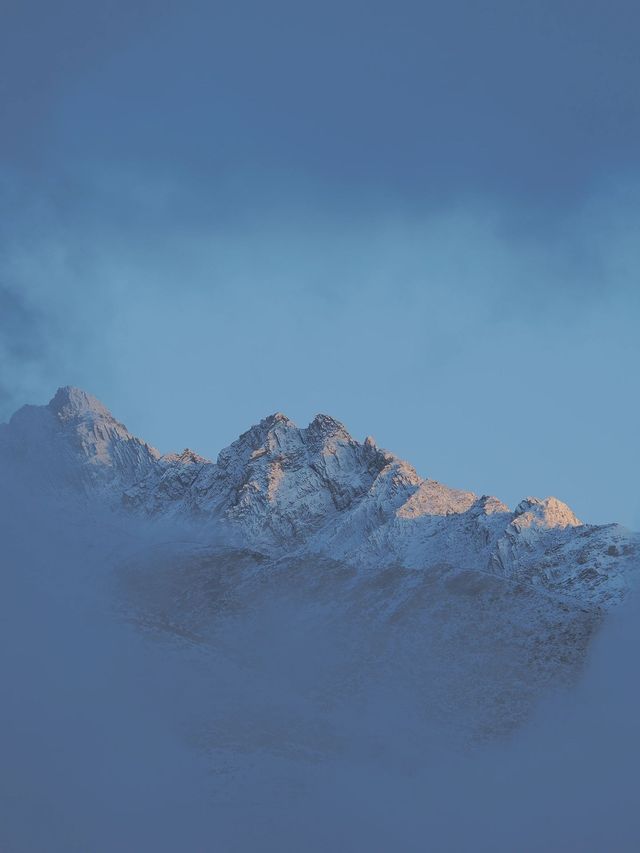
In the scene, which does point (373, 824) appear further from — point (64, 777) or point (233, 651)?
point (233, 651)

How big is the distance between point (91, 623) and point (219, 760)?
48095 millimetres

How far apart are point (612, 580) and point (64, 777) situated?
99527 mm

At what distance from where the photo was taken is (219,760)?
14925 cm

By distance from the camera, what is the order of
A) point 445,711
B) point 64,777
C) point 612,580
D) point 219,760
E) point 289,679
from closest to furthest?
point 64,777
point 219,760
point 445,711
point 289,679
point 612,580

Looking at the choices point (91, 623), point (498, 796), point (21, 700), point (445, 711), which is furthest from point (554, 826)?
point (91, 623)

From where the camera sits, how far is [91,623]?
190 meters

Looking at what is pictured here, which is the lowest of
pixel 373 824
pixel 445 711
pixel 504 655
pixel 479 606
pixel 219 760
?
pixel 373 824

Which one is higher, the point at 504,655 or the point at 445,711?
the point at 504,655

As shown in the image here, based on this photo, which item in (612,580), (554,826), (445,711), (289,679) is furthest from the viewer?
(612,580)

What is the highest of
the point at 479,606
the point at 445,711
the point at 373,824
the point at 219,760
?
the point at 479,606

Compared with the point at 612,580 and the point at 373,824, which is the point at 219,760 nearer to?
the point at 373,824

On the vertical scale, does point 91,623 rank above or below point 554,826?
above

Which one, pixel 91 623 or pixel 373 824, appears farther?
pixel 91 623

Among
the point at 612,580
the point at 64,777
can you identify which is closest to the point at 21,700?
the point at 64,777
